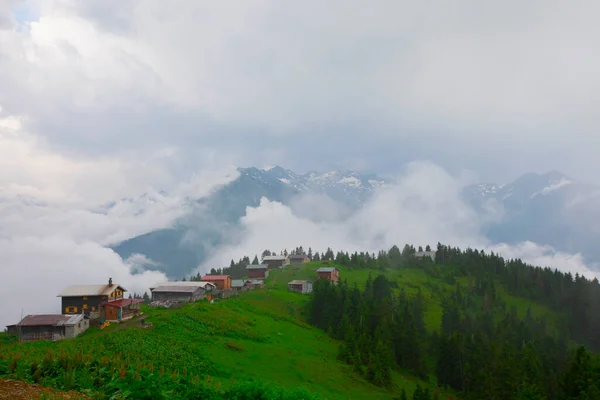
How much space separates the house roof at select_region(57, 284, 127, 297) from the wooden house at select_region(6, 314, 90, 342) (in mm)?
11862

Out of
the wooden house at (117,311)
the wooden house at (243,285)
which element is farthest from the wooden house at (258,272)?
the wooden house at (117,311)

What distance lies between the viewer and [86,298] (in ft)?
237

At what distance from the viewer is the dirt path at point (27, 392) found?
19.4 metres

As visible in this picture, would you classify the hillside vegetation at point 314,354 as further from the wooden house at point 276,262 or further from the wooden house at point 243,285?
the wooden house at point 276,262

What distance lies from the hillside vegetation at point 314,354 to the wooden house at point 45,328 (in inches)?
88.0

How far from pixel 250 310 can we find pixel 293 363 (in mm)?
29213

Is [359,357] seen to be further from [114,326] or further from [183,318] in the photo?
[114,326]

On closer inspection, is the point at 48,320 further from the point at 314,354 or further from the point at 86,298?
the point at 314,354

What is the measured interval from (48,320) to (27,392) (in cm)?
4630

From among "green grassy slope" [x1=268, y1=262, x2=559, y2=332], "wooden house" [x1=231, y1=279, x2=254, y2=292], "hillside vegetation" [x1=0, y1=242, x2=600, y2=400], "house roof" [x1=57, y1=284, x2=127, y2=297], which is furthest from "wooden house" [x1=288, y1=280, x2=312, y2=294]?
"house roof" [x1=57, y1=284, x2=127, y2=297]

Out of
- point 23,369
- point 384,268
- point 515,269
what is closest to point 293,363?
point 23,369

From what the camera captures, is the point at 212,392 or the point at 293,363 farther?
the point at 293,363

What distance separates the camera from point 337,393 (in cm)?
4756

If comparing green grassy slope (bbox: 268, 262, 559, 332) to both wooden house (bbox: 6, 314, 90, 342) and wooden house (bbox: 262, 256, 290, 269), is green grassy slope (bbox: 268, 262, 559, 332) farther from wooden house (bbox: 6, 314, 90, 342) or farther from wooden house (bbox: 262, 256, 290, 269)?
wooden house (bbox: 6, 314, 90, 342)
